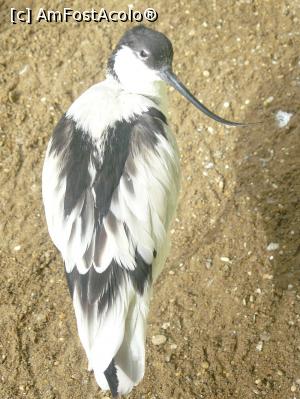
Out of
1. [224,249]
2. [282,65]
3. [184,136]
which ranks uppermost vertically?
[282,65]

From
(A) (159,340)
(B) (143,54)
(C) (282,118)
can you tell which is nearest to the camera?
(B) (143,54)

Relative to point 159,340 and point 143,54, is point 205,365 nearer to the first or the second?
point 159,340

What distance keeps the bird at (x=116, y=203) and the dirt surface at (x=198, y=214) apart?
56cm

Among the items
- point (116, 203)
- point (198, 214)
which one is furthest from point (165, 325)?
point (116, 203)

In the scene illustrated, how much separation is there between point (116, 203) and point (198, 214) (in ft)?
3.23

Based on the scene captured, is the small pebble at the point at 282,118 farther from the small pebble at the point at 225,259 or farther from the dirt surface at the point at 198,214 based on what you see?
the small pebble at the point at 225,259

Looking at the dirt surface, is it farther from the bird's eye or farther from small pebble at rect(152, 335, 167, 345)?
the bird's eye

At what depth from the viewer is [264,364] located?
2.94 metres

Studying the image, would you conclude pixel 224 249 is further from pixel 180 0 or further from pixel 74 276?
pixel 180 0

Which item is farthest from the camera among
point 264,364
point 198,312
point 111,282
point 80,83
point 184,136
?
point 80,83

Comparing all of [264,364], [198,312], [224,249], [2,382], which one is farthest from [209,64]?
[2,382]

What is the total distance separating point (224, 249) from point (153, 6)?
1692mm

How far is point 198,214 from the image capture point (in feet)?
11.1

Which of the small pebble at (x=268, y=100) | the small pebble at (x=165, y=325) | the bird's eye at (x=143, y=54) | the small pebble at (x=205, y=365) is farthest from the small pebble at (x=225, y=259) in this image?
the bird's eye at (x=143, y=54)
